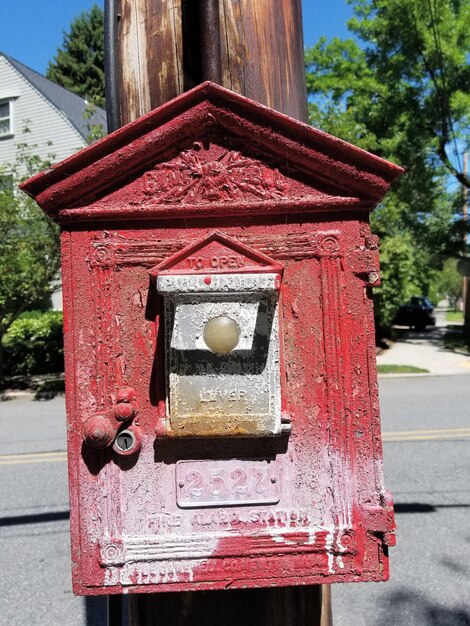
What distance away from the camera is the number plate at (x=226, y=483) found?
125 cm

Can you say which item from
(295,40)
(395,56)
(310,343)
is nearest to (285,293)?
(310,343)

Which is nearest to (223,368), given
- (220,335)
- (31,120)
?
(220,335)

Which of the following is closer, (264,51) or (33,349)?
(264,51)

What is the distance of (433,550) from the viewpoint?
363 cm

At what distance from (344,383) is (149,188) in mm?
634

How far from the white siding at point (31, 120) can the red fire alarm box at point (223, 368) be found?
16.6 meters

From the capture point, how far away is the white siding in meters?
16.6

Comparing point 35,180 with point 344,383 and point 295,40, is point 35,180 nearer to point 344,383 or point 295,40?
point 344,383

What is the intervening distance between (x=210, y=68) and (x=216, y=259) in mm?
578

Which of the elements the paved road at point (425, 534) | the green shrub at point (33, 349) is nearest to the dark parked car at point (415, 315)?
the green shrub at point (33, 349)

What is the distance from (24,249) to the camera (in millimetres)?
9773

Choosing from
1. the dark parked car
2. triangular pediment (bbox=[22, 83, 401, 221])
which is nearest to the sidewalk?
the dark parked car

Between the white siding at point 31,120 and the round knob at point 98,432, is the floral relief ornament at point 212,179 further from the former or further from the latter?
the white siding at point 31,120

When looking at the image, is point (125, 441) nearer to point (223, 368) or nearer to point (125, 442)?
point (125, 442)
